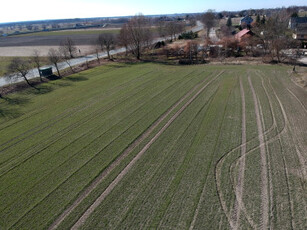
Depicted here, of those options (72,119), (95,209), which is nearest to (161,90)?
Result: (72,119)

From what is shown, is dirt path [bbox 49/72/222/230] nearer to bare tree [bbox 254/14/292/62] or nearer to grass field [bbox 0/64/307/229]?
grass field [bbox 0/64/307/229]

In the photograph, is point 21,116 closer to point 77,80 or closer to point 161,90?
point 77,80

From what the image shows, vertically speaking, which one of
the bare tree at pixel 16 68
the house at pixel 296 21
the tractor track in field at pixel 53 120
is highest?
the house at pixel 296 21

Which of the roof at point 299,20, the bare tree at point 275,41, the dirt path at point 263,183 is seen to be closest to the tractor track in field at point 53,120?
the dirt path at point 263,183

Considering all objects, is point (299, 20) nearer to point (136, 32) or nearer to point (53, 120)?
point (136, 32)

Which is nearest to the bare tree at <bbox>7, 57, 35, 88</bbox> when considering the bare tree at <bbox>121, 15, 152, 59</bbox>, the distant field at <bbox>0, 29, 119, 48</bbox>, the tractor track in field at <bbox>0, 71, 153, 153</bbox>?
the tractor track in field at <bbox>0, 71, 153, 153</bbox>

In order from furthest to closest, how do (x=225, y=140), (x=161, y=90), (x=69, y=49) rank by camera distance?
(x=69, y=49), (x=161, y=90), (x=225, y=140)

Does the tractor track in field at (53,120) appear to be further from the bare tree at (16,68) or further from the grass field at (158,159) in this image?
the bare tree at (16,68)

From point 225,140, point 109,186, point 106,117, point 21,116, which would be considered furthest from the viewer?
point 21,116
